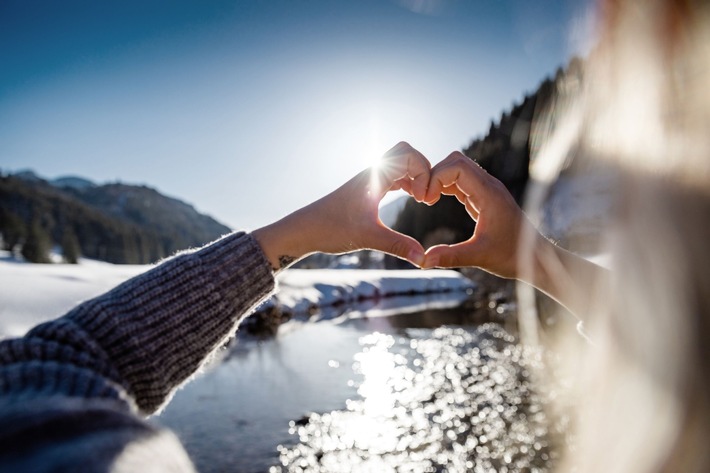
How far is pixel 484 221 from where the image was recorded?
1553 millimetres

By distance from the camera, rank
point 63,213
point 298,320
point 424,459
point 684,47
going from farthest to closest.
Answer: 1. point 63,213
2. point 298,320
3. point 424,459
4. point 684,47

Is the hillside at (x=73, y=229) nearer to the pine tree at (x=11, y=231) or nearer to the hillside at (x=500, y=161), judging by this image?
the pine tree at (x=11, y=231)

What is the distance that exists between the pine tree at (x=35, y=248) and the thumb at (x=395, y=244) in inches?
2049

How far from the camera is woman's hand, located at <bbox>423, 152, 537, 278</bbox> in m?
1.53

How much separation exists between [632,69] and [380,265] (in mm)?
64333

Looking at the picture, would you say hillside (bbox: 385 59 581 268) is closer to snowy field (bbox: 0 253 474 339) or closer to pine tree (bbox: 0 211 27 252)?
snowy field (bbox: 0 253 474 339)

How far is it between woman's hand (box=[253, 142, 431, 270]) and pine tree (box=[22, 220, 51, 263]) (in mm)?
51950

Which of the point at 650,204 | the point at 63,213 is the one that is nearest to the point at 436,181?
the point at 650,204

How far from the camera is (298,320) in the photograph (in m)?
16.0

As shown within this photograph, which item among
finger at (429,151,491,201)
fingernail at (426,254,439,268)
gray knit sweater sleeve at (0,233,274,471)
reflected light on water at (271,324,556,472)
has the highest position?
finger at (429,151,491,201)

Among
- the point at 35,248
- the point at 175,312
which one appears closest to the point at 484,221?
the point at 175,312

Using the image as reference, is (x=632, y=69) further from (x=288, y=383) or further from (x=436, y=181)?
(x=288, y=383)

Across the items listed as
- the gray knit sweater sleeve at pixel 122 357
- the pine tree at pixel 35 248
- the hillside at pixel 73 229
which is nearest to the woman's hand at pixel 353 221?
the gray knit sweater sleeve at pixel 122 357

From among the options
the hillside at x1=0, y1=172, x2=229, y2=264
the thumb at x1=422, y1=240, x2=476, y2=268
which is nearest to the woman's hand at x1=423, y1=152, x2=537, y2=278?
the thumb at x1=422, y1=240, x2=476, y2=268
